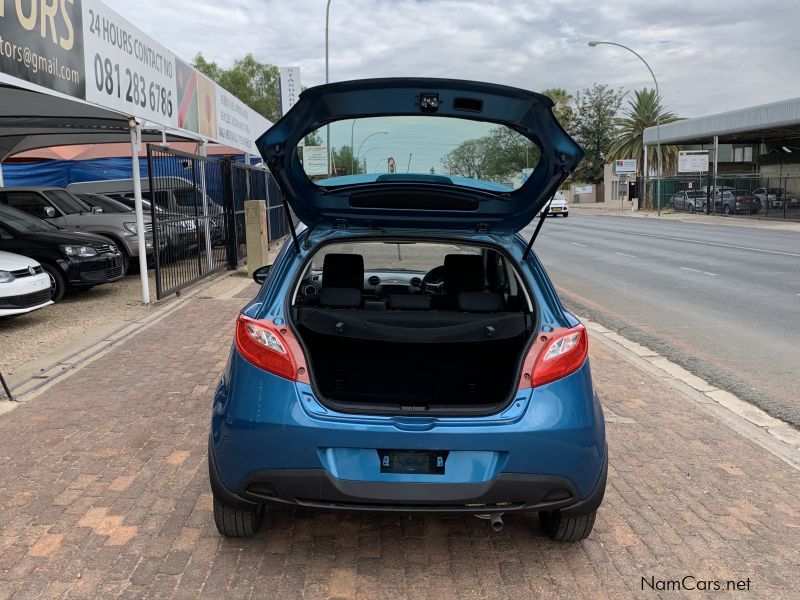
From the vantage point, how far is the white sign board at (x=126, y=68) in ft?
28.1

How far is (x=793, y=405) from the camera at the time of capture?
19.0 ft

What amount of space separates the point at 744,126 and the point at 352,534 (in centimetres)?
4024

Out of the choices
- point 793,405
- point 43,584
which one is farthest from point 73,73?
point 793,405

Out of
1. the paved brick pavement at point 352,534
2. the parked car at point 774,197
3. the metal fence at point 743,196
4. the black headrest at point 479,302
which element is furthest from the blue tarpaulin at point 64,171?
the metal fence at point 743,196

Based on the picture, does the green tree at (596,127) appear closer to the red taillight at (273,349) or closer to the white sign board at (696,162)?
the white sign board at (696,162)

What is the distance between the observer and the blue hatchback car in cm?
299

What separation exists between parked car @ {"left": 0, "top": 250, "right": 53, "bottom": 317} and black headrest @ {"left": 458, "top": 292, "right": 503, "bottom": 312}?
20.8 ft

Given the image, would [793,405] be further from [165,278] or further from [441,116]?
[165,278]

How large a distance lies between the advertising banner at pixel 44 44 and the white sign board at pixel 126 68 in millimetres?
271

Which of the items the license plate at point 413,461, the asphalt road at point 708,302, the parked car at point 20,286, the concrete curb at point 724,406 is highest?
the parked car at point 20,286

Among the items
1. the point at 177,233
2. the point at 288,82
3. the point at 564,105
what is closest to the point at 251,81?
the point at 564,105

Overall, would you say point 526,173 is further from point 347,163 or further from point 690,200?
point 690,200

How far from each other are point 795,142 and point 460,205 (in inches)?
2169

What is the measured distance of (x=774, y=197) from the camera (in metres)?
38.1
